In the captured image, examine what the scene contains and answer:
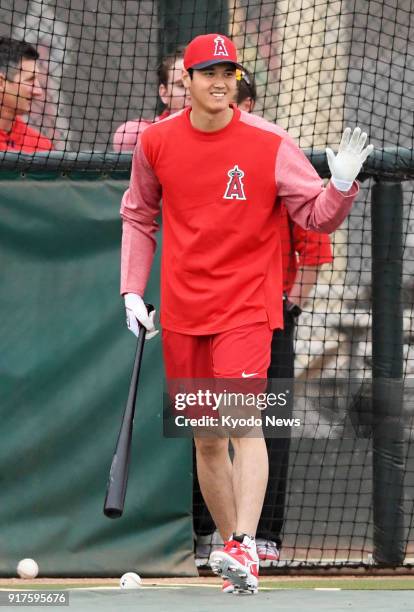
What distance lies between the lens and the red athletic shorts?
5109 millimetres

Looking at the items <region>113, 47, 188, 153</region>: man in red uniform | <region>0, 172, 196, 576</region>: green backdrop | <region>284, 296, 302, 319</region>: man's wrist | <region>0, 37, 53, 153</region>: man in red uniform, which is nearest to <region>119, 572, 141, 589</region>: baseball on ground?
<region>0, 172, 196, 576</region>: green backdrop

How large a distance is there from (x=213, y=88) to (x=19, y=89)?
6.79ft

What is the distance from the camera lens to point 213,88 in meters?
5.19

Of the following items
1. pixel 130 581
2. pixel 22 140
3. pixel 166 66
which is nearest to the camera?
pixel 130 581

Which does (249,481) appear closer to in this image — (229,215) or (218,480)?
(218,480)

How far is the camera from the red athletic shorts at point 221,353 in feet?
16.8

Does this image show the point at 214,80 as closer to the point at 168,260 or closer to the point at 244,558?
the point at 168,260

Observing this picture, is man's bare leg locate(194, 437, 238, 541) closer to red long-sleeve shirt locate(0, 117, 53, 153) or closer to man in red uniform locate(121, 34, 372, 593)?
man in red uniform locate(121, 34, 372, 593)

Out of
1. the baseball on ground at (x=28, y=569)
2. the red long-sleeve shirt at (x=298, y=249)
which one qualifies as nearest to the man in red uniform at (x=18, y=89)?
the red long-sleeve shirt at (x=298, y=249)

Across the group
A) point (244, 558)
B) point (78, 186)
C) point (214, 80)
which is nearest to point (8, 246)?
Result: point (78, 186)

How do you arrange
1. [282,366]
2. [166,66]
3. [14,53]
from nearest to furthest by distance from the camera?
[282,366] → [166,66] → [14,53]

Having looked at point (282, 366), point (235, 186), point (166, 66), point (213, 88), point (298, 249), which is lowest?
point (282, 366)

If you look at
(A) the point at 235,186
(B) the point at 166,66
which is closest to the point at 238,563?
(A) the point at 235,186

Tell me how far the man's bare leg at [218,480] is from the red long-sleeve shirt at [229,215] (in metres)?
0.49
